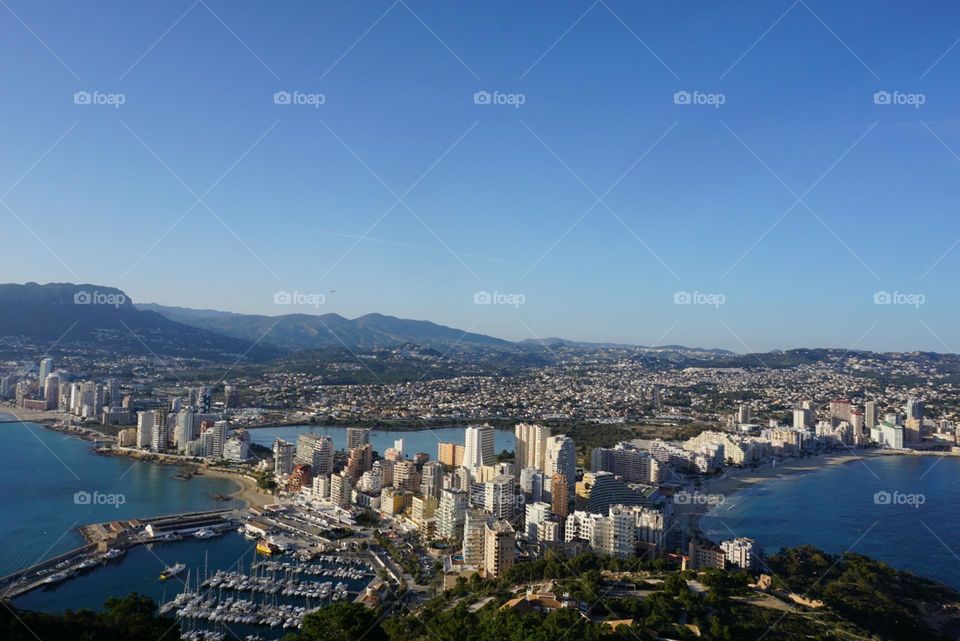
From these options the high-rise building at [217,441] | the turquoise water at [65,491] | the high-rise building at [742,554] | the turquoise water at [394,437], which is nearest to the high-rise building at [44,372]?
the turquoise water at [65,491]

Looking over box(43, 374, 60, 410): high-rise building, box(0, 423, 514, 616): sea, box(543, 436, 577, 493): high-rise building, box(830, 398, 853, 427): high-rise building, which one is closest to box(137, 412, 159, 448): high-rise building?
box(0, 423, 514, 616): sea

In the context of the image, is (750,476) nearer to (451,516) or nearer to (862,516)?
(862,516)

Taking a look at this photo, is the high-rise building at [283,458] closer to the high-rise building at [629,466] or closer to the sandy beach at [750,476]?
the high-rise building at [629,466]

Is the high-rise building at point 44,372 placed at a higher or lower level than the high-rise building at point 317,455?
higher

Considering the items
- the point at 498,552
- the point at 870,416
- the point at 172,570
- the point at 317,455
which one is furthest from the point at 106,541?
the point at 870,416

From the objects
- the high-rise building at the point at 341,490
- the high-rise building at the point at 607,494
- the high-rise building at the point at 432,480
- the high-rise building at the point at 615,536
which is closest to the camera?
the high-rise building at the point at 615,536
